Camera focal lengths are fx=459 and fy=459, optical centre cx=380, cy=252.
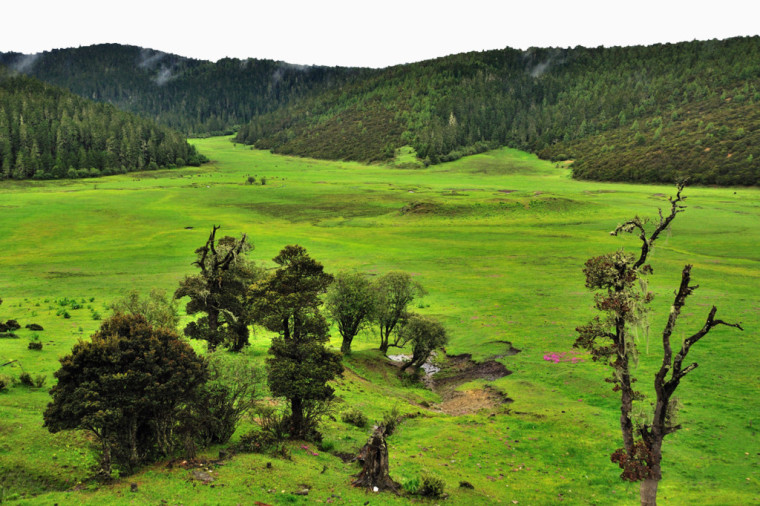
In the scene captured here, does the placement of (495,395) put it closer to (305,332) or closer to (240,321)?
(305,332)

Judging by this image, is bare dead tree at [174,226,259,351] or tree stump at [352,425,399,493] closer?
tree stump at [352,425,399,493]

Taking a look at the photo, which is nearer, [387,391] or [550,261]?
[387,391]

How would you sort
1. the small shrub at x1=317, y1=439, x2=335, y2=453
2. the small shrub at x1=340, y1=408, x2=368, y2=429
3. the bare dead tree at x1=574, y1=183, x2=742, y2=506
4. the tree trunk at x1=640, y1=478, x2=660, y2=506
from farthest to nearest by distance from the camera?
the small shrub at x1=340, y1=408, x2=368, y2=429
the small shrub at x1=317, y1=439, x2=335, y2=453
the tree trunk at x1=640, y1=478, x2=660, y2=506
the bare dead tree at x1=574, y1=183, x2=742, y2=506

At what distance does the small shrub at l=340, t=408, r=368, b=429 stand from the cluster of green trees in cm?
337

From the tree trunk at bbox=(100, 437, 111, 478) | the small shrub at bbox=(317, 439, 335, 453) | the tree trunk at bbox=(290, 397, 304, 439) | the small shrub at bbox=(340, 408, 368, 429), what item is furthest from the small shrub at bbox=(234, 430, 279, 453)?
the small shrub at bbox=(340, 408, 368, 429)

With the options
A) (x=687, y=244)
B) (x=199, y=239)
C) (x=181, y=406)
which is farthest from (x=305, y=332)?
(x=687, y=244)

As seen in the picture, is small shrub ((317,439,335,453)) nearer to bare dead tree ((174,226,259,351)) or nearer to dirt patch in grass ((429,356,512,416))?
bare dead tree ((174,226,259,351))

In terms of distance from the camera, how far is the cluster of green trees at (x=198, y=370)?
18.8 metres

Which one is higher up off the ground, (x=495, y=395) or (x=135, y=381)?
(x=135, y=381)

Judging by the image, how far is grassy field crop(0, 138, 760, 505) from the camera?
70.0 ft

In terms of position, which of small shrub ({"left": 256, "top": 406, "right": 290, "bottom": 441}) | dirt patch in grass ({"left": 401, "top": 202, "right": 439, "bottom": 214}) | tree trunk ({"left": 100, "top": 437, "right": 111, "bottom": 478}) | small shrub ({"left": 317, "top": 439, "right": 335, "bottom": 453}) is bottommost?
small shrub ({"left": 317, "top": 439, "right": 335, "bottom": 453})

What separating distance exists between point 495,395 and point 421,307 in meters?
24.5

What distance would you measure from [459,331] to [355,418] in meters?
25.3

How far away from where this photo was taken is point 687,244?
3834 inches
